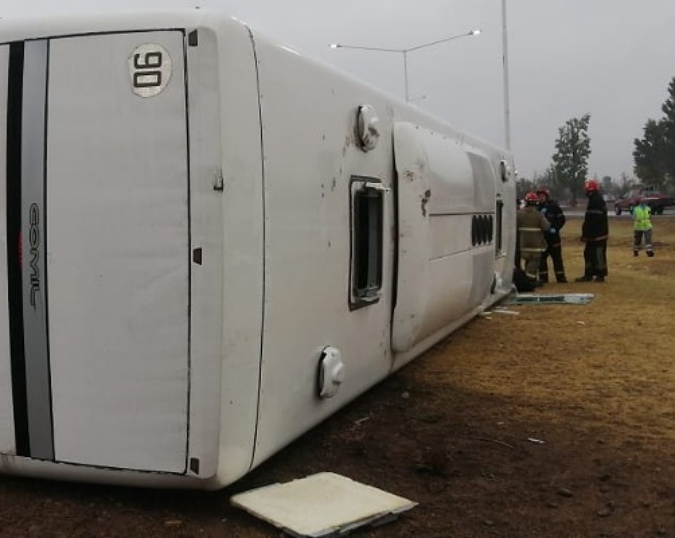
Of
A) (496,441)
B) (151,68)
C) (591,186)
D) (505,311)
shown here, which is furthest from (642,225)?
(151,68)

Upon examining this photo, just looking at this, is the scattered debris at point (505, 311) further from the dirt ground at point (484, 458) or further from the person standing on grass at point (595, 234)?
the person standing on grass at point (595, 234)

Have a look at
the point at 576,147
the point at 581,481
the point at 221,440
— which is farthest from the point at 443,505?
the point at 576,147

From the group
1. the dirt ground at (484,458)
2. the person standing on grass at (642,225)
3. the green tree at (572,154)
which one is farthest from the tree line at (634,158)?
the dirt ground at (484,458)

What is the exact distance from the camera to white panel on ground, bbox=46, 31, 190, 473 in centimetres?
345

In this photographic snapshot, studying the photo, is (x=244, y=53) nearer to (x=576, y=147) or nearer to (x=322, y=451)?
(x=322, y=451)

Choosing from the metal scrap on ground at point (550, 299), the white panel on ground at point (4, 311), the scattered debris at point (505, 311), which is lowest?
the scattered debris at point (505, 311)

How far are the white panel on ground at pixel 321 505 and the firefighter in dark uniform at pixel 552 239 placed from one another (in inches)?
433

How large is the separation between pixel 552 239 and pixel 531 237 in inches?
48.5

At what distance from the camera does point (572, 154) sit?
186ft

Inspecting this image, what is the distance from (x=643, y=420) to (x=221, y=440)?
3.24 m

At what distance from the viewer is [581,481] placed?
4230 mm

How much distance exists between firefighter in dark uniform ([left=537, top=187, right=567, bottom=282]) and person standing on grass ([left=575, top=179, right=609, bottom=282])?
0.46m

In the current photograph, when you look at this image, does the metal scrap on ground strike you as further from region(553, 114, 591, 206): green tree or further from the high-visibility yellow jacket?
region(553, 114, 591, 206): green tree

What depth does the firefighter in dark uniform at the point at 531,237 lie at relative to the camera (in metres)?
13.8
